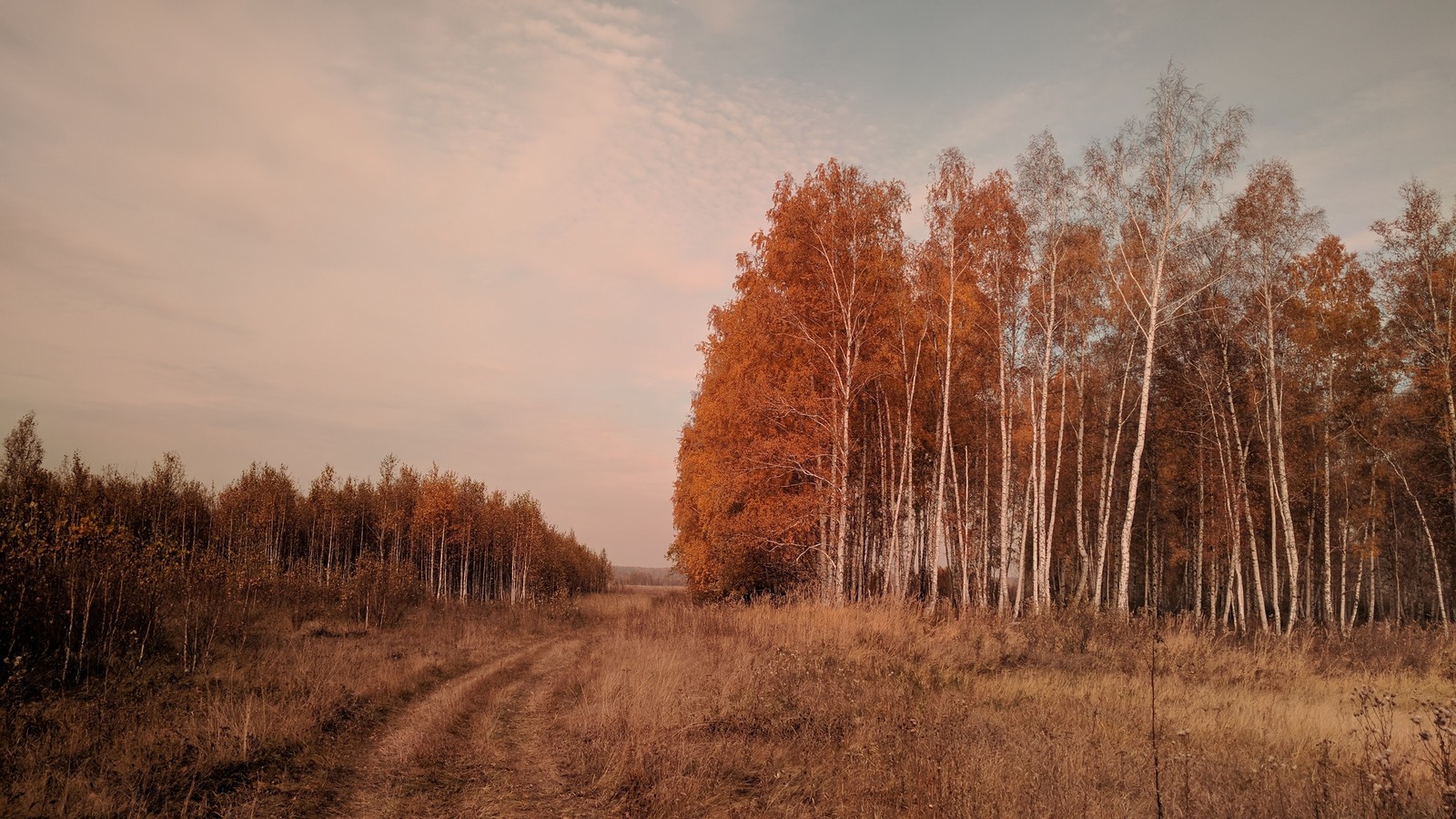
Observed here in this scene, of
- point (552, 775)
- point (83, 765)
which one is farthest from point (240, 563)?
point (552, 775)

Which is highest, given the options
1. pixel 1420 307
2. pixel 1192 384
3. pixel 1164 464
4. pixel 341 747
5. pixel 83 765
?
pixel 1420 307

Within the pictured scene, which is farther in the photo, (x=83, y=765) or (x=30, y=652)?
(x=30, y=652)

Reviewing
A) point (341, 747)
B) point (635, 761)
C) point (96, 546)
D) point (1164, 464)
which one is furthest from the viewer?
point (1164, 464)

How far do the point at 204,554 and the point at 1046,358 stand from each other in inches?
1028

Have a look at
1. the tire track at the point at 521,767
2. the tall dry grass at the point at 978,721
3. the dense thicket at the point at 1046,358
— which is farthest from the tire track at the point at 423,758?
the dense thicket at the point at 1046,358

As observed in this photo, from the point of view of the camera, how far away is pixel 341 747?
8.00m

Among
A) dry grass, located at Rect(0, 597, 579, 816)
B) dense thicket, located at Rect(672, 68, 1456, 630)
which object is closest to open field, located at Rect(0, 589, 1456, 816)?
dry grass, located at Rect(0, 597, 579, 816)

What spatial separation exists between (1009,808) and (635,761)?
11.5 ft

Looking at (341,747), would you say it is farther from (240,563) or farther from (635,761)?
(240,563)

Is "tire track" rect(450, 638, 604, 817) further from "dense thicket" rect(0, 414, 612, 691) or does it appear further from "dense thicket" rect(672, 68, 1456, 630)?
"dense thicket" rect(672, 68, 1456, 630)

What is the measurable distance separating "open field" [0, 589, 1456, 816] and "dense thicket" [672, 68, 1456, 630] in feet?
14.2

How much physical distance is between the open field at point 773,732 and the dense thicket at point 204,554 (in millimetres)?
1588

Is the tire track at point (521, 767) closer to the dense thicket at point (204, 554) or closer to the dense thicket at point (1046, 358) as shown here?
the dense thicket at point (204, 554)

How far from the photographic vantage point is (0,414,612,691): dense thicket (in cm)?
984
